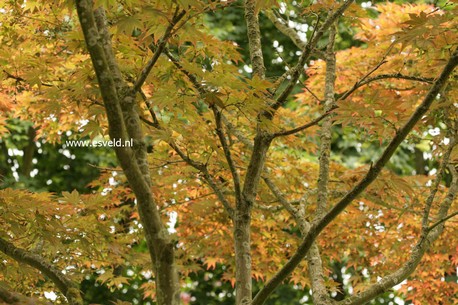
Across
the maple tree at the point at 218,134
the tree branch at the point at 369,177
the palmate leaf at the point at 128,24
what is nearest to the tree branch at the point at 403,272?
the maple tree at the point at 218,134

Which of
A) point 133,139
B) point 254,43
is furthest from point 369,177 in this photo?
point 254,43

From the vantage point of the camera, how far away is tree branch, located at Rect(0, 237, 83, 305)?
10.4 ft

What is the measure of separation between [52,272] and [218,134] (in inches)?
44.0

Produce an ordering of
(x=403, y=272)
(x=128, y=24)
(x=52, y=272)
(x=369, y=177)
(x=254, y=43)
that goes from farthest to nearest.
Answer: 1. (x=254, y=43)
2. (x=403, y=272)
3. (x=52, y=272)
4. (x=369, y=177)
5. (x=128, y=24)

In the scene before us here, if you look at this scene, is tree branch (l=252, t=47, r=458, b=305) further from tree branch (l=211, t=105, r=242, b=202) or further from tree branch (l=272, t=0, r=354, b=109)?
tree branch (l=272, t=0, r=354, b=109)

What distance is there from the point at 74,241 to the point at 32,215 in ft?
2.25

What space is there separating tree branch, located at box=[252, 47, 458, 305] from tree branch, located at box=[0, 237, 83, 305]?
0.90 m

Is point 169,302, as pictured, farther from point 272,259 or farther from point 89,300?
point 89,300

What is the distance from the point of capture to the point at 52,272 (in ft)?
10.8

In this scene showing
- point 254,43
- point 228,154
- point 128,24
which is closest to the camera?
point 128,24

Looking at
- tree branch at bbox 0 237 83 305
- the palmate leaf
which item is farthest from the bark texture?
tree branch at bbox 0 237 83 305

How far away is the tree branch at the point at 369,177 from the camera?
2961 mm

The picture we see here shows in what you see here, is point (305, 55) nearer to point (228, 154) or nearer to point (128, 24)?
point (228, 154)

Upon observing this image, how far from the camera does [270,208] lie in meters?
5.00
